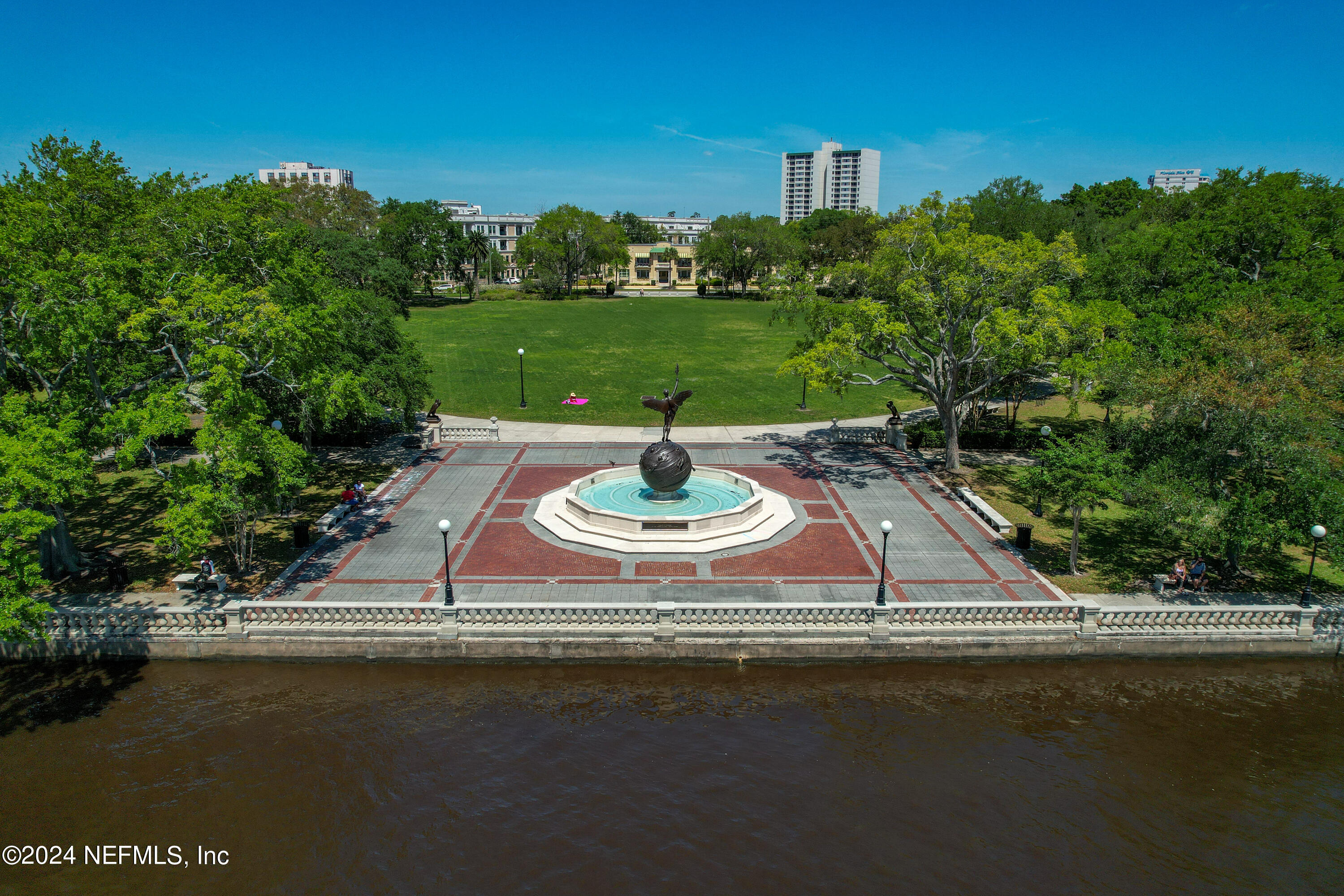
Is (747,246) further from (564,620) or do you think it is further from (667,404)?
(564,620)

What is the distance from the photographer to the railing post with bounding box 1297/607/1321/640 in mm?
20000

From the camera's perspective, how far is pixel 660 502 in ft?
89.0

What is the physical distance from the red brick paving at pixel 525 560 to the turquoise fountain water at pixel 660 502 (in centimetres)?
265

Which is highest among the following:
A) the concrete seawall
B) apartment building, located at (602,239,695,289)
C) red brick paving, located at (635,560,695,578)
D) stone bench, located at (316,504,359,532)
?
apartment building, located at (602,239,695,289)

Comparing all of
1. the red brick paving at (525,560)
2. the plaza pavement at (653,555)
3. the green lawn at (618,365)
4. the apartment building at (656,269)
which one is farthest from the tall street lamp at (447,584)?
the apartment building at (656,269)

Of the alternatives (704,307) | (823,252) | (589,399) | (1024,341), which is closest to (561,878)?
(1024,341)

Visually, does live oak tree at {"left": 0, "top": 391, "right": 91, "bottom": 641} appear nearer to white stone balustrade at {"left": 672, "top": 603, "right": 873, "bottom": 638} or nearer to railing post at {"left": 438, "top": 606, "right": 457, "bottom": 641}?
railing post at {"left": 438, "top": 606, "right": 457, "bottom": 641}

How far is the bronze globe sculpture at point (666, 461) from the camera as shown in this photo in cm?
2605

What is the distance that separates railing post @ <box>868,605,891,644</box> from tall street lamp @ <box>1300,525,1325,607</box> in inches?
Result: 405

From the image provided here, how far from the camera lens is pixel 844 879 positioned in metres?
13.1

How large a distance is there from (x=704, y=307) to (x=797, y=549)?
8596 cm

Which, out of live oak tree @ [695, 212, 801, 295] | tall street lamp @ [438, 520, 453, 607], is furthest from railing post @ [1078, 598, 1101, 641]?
live oak tree @ [695, 212, 801, 295]

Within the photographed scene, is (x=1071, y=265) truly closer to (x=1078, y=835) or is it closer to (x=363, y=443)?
(x=1078, y=835)

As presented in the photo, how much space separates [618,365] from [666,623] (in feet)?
138
